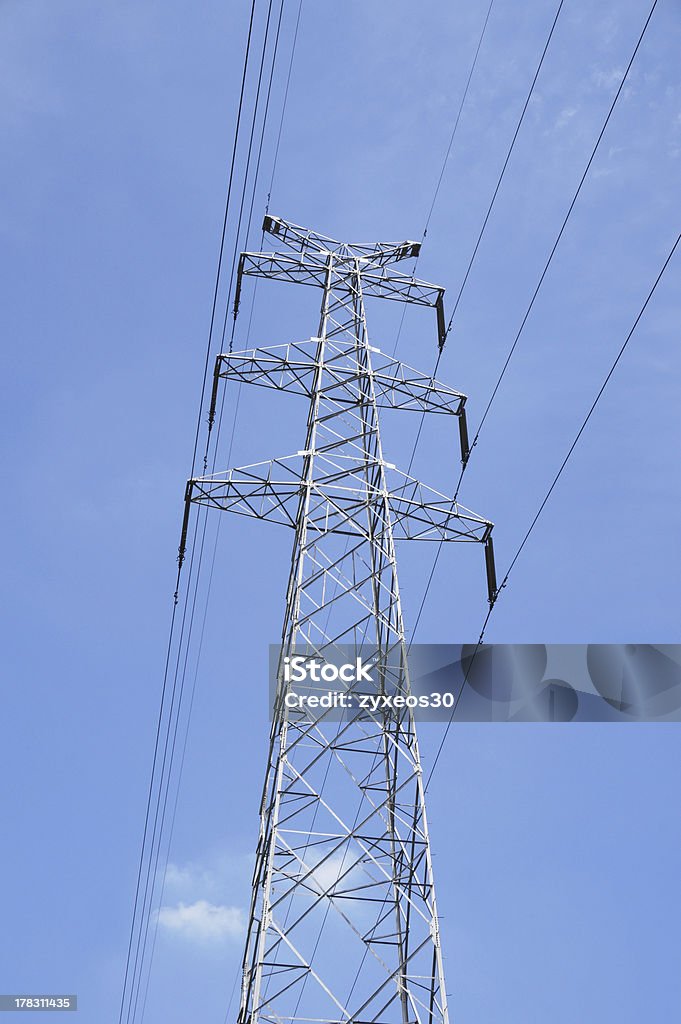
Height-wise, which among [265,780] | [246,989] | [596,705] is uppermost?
[596,705]

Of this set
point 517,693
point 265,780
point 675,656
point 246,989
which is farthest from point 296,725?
point 675,656

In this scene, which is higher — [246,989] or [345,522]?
[345,522]

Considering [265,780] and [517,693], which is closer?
[265,780]

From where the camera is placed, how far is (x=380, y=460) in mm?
18156

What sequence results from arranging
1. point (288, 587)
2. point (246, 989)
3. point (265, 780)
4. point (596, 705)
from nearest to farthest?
point (246, 989), point (265, 780), point (288, 587), point (596, 705)

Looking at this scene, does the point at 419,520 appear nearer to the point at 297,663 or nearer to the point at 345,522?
the point at 345,522

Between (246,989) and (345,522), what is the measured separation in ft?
23.5

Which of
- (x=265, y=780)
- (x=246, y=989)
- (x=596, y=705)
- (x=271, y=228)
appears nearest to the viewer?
(x=246, y=989)

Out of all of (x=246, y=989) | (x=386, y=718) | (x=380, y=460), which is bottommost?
(x=246, y=989)

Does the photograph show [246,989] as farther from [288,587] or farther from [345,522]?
[345,522]

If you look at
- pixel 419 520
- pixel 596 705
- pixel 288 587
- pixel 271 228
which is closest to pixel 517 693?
pixel 596 705

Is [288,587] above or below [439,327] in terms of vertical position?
below

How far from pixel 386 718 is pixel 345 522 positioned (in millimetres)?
3422

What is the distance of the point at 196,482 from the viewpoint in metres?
18.2
